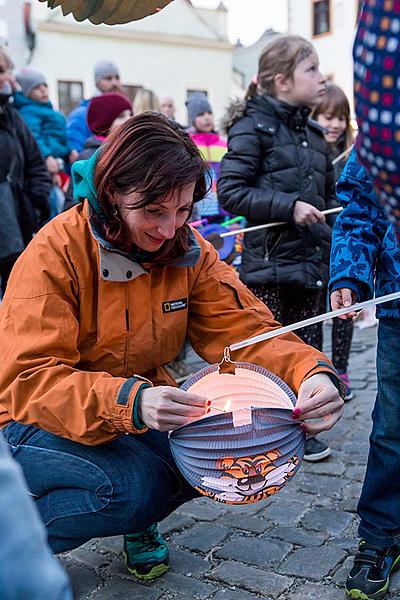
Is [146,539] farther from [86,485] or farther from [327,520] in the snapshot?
[327,520]

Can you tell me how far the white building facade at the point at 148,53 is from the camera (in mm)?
22766

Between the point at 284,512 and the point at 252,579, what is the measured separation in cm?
50

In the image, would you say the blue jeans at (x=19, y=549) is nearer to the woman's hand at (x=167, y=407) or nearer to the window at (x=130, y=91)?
the woman's hand at (x=167, y=407)

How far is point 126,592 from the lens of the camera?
7.42 feet

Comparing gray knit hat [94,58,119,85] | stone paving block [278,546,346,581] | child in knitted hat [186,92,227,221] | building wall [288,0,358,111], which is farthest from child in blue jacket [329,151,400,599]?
building wall [288,0,358,111]

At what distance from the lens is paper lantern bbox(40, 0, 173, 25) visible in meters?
1.81

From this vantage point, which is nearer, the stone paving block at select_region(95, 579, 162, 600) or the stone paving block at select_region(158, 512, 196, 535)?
the stone paving block at select_region(95, 579, 162, 600)

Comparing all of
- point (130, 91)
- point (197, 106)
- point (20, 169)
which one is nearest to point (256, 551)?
point (20, 169)

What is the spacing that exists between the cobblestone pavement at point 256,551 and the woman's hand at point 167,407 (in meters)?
0.64

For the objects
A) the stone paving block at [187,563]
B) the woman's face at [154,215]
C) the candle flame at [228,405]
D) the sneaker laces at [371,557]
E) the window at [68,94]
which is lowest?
the window at [68,94]

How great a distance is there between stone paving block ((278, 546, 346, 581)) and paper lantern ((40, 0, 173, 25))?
1.64m

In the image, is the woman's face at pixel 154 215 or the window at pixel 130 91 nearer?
the woman's face at pixel 154 215

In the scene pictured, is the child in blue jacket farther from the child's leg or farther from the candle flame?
the child's leg

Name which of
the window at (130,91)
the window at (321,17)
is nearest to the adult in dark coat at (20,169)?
the window at (130,91)
